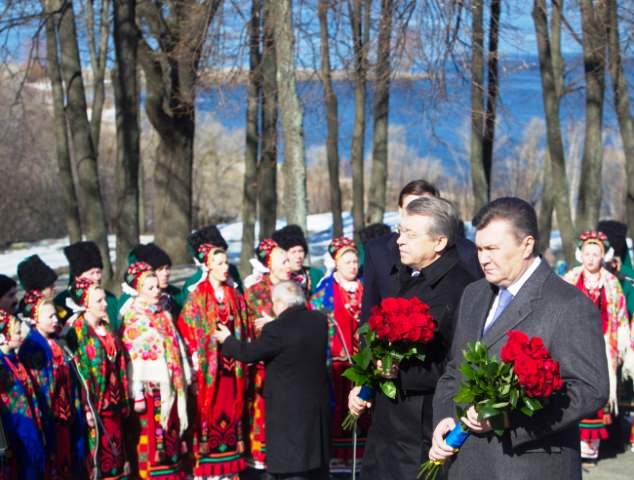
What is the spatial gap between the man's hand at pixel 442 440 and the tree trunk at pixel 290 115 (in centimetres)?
664

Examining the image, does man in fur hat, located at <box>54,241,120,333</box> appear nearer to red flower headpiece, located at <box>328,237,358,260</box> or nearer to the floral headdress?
the floral headdress

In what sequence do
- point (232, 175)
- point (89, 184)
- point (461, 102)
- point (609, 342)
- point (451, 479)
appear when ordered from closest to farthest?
point (451, 479), point (609, 342), point (461, 102), point (89, 184), point (232, 175)

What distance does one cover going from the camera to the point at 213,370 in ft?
26.4

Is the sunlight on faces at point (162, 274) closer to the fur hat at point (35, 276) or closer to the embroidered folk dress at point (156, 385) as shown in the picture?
the embroidered folk dress at point (156, 385)

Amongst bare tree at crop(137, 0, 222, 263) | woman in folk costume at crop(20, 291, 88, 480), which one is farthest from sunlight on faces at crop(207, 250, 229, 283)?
bare tree at crop(137, 0, 222, 263)

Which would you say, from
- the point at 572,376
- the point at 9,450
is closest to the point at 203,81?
the point at 9,450

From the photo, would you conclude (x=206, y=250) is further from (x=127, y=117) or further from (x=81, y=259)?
(x=127, y=117)

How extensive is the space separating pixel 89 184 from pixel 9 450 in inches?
290

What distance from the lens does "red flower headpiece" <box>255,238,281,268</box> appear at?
28.2ft

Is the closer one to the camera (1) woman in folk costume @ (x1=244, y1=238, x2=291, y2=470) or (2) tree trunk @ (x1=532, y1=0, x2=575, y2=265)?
(1) woman in folk costume @ (x1=244, y1=238, x2=291, y2=470)

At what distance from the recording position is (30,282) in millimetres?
7273

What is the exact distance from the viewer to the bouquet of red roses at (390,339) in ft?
15.7

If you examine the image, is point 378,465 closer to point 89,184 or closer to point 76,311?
point 76,311

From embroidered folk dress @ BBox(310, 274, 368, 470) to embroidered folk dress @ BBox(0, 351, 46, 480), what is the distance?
2.84 metres
